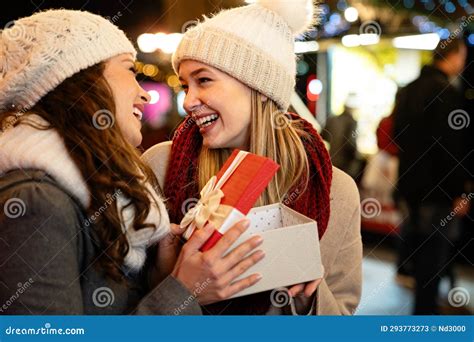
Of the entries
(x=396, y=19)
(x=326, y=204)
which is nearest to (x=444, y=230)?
(x=396, y=19)

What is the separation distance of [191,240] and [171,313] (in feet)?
0.53

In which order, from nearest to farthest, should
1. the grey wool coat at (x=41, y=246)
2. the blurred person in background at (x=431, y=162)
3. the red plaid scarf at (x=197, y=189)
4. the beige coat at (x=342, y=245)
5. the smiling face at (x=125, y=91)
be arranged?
the grey wool coat at (x=41, y=246) < the smiling face at (x=125, y=91) < the red plaid scarf at (x=197, y=189) < the beige coat at (x=342, y=245) < the blurred person in background at (x=431, y=162)

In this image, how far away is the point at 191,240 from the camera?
1.20 meters

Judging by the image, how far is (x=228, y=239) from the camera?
1147 millimetres

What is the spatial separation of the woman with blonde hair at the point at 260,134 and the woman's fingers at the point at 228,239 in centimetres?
33

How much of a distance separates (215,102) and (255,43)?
0.62 feet

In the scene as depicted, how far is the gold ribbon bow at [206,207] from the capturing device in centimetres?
119

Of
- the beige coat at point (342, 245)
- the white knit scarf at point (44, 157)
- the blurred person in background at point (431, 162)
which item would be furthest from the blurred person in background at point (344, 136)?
the white knit scarf at point (44, 157)

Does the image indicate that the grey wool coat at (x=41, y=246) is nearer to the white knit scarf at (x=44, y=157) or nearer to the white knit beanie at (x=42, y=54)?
the white knit scarf at (x=44, y=157)

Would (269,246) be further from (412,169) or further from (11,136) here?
(412,169)

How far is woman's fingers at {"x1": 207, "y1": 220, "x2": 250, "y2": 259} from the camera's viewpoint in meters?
1.14

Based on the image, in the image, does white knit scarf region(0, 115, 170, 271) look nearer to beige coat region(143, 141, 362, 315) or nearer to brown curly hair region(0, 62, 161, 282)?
brown curly hair region(0, 62, 161, 282)

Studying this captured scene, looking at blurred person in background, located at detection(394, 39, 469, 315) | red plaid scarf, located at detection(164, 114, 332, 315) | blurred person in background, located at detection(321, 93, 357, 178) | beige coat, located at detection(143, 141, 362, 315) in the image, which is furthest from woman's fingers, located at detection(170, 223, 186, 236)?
blurred person in background, located at detection(321, 93, 357, 178)

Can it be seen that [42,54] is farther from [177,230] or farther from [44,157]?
[177,230]
